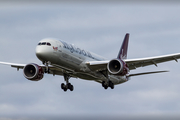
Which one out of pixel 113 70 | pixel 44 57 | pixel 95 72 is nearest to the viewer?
pixel 44 57

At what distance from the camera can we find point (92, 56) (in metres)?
45.0

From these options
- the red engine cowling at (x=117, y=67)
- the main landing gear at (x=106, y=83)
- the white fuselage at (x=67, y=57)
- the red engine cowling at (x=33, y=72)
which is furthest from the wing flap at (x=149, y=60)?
the red engine cowling at (x=33, y=72)

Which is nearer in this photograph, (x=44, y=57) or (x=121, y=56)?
(x=44, y=57)

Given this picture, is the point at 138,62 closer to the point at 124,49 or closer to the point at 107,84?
the point at 107,84

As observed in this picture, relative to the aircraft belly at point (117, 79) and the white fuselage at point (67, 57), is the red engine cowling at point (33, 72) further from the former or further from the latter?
the aircraft belly at point (117, 79)

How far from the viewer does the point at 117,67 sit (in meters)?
41.5

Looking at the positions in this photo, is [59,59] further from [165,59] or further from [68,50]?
[165,59]

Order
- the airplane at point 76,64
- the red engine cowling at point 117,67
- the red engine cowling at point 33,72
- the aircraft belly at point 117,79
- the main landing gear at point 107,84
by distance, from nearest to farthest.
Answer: the airplane at point 76,64 → the red engine cowling at point 117,67 → the red engine cowling at point 33,72 → the main landing gear at point 107,84 → the aircraft belly at point 117,79

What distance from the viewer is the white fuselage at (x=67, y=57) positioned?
38.6 m

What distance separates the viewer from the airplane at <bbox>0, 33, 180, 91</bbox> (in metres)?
39.0

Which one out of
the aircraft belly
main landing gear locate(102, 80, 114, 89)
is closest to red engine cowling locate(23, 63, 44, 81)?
main landing gear locate(102, 80, 114, 89)

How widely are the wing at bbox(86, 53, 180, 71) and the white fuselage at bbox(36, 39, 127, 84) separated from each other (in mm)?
710

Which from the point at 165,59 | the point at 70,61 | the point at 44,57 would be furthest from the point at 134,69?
the point at 44,57

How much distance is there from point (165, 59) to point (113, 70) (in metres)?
6.51
